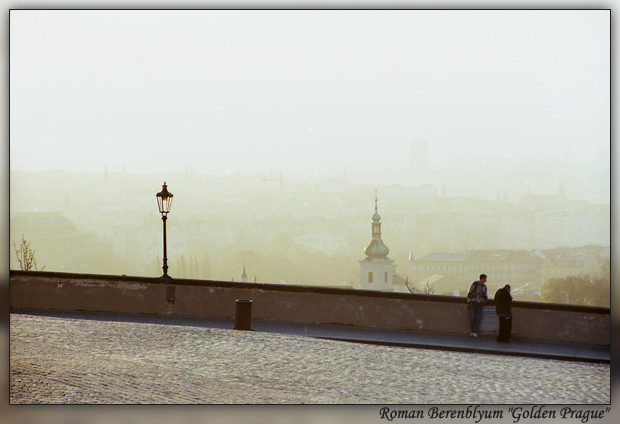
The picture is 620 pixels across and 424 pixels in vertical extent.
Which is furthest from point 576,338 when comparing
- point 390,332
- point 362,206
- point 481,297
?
point 362,206

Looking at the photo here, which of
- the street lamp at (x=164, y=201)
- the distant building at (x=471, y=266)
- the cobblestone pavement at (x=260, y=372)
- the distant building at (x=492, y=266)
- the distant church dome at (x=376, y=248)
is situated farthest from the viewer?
the distant church dome at (x=376, y=248)

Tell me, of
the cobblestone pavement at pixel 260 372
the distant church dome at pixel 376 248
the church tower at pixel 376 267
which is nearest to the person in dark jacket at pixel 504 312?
the cobblestone pavement at pixel 260 372

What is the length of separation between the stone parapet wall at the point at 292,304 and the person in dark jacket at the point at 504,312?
37 centimetres

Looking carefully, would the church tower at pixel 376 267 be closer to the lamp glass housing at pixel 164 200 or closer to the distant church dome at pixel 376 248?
the distant church dome at pixel 376 248

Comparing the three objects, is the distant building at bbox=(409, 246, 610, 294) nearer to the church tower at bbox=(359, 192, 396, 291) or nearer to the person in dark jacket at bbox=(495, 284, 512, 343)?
the church tower at bbox=(359, 192, 396, 291)

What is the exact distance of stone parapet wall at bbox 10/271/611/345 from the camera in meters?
15.1

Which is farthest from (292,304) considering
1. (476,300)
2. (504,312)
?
(504,312)

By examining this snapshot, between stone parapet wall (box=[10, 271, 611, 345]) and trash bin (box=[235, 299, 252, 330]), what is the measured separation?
3.90 feet

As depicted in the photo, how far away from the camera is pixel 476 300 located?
15.5 metres

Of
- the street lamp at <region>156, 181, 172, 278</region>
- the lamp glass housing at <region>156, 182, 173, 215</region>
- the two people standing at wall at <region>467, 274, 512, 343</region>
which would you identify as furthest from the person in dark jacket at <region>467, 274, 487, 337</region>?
the lamp glass housing at <region>156, 182, 173, 215</region>

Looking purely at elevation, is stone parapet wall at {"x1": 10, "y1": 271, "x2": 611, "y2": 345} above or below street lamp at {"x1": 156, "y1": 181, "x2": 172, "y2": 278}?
below


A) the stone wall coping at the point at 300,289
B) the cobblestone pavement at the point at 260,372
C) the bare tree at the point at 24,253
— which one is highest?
the bare tree at the point at 24,253

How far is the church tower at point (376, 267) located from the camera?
91125mm

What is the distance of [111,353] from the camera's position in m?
13.2
